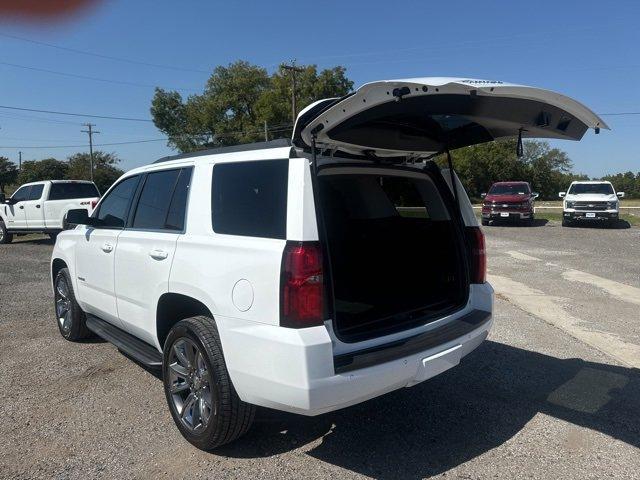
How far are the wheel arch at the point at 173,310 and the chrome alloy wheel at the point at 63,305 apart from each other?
7.37 ft

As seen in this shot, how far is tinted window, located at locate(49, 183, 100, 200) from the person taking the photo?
611 inches

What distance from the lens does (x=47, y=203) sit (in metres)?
15.3

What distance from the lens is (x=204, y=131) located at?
51.6m

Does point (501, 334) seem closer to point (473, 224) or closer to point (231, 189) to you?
point (473, 224)

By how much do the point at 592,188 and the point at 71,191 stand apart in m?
19.4

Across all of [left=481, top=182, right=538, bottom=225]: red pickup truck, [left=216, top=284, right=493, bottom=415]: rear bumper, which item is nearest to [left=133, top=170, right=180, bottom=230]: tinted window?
[left=216, top=284, right=493, bottom=415]: rear bumper

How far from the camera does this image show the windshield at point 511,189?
22.4 meters

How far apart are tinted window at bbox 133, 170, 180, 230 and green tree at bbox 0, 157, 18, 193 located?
65.1 metres

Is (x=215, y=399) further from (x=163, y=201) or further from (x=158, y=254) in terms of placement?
(x=163, y=201)

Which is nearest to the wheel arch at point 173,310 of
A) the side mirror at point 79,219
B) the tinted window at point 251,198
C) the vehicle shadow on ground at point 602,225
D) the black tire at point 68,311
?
the tinted window at point 251,198

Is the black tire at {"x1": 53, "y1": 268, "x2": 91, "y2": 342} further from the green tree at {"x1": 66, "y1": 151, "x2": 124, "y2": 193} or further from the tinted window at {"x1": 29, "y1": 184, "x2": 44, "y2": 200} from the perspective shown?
the green tree at {"x1": 66, "y1": 151, "x2": 124, "y2": 193}

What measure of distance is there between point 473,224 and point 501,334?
7.12 feet

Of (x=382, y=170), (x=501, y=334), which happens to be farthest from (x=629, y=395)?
(x=382, y=170)

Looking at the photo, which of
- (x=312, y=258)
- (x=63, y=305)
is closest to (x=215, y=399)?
(x=312, y=258)
